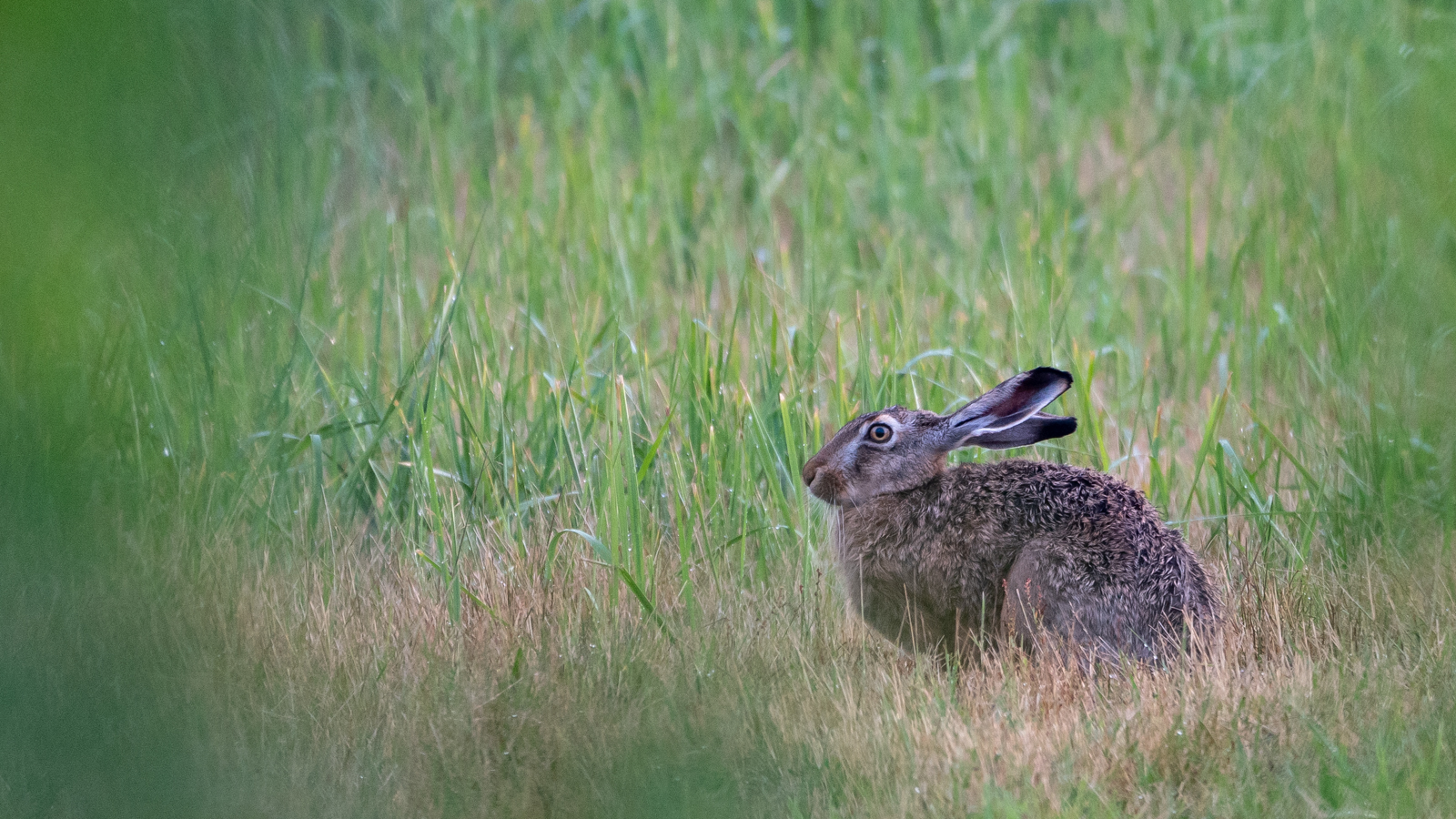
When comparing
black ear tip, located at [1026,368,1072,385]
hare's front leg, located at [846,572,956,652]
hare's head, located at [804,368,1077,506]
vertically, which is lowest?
hare's front leg, located at [846,572,956,652]

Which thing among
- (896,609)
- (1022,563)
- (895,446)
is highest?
(895,446)

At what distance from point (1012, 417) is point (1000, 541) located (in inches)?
17.9

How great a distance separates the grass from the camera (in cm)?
144

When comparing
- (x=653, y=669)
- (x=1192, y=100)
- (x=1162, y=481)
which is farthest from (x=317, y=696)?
(x=1192, y=100)

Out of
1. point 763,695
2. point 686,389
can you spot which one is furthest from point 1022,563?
point 686,389

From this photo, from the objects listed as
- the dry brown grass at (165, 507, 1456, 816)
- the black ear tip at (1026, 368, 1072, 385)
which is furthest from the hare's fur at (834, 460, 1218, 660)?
the black ear tip at (1026, 368, 1072, 385)

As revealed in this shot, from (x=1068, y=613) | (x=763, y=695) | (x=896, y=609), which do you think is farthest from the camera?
(x=896, y=609)

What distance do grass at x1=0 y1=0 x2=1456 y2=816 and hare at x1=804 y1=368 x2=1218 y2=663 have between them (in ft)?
0.53

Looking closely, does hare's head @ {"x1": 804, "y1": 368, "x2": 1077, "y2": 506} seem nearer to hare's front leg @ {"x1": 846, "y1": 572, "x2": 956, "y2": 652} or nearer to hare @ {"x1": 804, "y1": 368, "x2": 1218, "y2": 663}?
hare @ {"x1": 804, "y1": 368, "x2": 1218, "y2": 663}

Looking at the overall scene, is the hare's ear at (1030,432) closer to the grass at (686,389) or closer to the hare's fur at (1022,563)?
the hare's fur at (1022,563)

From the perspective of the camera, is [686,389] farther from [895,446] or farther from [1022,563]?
[1022,563]

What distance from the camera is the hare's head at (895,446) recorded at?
441 centimetres

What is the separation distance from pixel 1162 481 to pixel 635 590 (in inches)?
77.9

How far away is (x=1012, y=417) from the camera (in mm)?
4348
